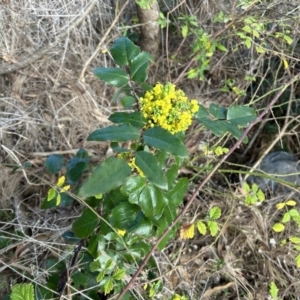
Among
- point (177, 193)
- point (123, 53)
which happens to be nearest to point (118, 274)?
point (177, 193)

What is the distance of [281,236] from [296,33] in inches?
35.4

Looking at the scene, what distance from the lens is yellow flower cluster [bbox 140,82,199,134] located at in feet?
3.25

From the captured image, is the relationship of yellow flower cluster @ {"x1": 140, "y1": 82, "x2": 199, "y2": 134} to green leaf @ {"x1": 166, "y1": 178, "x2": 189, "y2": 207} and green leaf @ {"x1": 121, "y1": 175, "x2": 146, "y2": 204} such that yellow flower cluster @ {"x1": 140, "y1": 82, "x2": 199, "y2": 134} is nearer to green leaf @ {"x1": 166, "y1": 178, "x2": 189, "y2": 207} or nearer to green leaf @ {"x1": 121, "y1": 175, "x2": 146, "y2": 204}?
green leaf @ {"x1": 121, "y1": 175, "x2": 146, "y2": 204}

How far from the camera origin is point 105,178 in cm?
88

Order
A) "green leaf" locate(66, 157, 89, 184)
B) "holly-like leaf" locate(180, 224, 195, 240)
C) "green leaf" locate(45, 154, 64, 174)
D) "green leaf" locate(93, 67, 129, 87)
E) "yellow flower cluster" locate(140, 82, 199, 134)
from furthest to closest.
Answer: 1. "green leaf" locate(45, 154, 64, 174)
2. "green leaf" locate(66, 157, 89, 184)
3. "holly-like leaf" locate(180, 224, 195, 240)
4. "green leaf" locate(93, 67, 129, 87)
5. "yellow flower cluster" locate(140, 82, 199, 134)

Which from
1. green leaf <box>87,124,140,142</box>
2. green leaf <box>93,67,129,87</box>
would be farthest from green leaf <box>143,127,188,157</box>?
green leaf <box>93,67,129,87</box>

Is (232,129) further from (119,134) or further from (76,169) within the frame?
(76,169)

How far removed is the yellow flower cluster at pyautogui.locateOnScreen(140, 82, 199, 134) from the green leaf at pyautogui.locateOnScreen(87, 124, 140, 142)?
0.07m

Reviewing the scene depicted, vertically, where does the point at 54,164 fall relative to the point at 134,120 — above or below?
below

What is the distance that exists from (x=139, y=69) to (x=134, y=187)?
0.33 m

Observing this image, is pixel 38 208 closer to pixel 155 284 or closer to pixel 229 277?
pixel 155 284

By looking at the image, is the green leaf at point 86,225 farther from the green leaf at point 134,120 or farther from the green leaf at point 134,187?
the green leaf at point 134,120

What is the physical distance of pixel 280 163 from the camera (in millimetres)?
1996

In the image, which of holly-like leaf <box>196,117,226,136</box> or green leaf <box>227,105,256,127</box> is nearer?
holly-like leaf <box>196,117,226,136</box>
